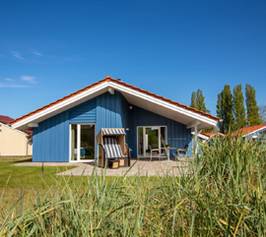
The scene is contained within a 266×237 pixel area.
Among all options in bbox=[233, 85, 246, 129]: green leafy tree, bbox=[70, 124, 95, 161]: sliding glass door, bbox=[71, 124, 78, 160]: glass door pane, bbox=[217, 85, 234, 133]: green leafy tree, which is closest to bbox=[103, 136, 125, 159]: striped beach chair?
bbox=[70, 124, 95, 161]: sliding glass door

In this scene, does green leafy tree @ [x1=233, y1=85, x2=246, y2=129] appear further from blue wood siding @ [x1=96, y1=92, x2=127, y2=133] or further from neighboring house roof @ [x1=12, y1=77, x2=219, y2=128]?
blue wood siding @ [x1=96, y1=92, x2=127, y2=133]

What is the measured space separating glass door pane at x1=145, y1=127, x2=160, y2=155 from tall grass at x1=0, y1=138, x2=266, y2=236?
41.6ft

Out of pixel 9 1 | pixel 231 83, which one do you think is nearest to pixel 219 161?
pixel 9 1

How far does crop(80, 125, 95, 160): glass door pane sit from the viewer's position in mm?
12492

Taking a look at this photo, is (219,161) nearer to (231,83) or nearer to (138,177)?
(138,177)

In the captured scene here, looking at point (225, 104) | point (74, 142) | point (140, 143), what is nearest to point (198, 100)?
point (225, 104)

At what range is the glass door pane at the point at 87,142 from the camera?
41.0 ft

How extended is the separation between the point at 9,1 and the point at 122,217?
503 inches

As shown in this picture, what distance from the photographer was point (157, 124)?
564 inches

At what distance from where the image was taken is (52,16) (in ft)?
38.1

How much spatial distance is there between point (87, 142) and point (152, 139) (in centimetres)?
441

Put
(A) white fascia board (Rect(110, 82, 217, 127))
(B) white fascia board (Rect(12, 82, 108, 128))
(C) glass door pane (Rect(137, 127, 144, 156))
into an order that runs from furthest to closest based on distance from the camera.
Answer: (C) glass door pane (Rect(137, 127, 144, 156))
(B) white fascia board (Rect(12, 82, 108, 128))
(A) white fascia board (Rect(110, 82, 217, 127))

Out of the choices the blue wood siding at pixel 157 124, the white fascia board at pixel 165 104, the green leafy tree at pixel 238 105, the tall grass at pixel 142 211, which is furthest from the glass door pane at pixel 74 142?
the green leafy tree at pixel 238 105

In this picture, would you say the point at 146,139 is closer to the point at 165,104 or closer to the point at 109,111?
the point at 109,111
